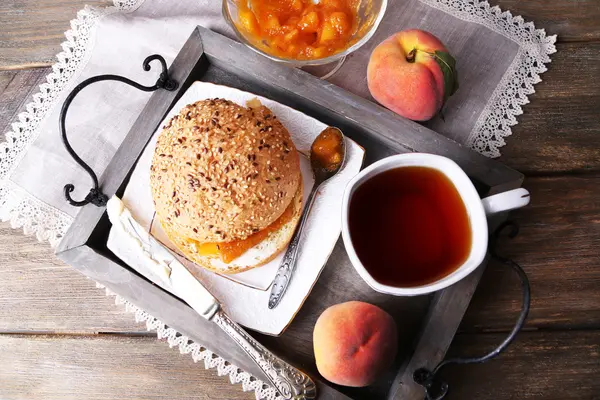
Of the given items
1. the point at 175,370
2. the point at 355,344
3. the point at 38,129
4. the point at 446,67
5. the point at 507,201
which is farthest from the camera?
the point at 38,129

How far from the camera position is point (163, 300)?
4.09 ft

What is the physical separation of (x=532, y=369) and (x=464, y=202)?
0.52m

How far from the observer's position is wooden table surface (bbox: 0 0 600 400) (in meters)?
1.32

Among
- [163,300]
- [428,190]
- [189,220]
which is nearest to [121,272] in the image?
[163,300]

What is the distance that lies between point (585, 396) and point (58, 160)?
1.49 m

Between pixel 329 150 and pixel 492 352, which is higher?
pixel 329 150

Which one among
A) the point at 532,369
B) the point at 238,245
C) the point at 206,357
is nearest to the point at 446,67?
the point at 238,245

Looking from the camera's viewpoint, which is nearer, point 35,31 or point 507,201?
point 507,201

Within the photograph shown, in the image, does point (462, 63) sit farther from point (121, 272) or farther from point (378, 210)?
point (121, 272)

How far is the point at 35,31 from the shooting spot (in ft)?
5.11

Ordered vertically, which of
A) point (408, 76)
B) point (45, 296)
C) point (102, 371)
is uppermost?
point (408, 76)

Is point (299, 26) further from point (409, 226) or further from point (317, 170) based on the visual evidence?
point (409, 226)

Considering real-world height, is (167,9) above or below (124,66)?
above

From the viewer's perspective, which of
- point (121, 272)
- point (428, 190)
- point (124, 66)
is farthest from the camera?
point (124, 66)
